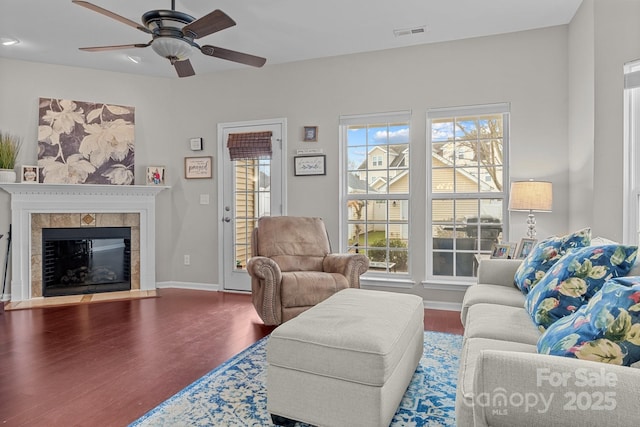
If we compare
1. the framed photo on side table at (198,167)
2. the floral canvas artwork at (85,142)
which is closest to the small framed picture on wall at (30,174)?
the floral canvas artwork at (85,142)

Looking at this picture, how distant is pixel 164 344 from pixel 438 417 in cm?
207

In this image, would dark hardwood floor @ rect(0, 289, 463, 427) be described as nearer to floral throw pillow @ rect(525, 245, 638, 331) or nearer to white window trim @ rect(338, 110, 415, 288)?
white window trim @ rect(338, 110, 415, 288)

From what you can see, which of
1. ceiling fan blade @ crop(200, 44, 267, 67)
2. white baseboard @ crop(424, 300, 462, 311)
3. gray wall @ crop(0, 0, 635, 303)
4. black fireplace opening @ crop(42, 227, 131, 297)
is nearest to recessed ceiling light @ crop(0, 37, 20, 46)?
gray wall @ crop(0, 0, 635, 303)

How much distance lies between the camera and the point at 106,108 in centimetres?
476

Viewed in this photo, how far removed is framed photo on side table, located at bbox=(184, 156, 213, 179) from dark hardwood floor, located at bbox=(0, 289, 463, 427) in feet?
5.13

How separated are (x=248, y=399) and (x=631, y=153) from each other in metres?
3.10

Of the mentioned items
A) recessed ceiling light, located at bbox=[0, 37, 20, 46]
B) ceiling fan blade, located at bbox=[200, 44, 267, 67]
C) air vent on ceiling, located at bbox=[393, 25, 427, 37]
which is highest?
air vent on ceiling, located at bbox=[393, 25, 427, 37]

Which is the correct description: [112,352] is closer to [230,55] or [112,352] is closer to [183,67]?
[183,67]

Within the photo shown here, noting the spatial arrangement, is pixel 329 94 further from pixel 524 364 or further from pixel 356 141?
pixel 524 364

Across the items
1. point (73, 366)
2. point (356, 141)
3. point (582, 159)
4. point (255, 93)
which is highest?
point (255, 93)

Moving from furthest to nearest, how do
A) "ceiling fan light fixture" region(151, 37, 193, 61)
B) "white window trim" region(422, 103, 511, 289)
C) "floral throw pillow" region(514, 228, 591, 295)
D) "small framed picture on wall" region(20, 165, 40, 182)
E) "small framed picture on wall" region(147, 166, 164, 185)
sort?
1. "small framed picture on wall" region(147, 166, 164, 185)
2. "small framed picture on wall" region(20, 165, 40, 182)
3. "white window trim" region(422, 103, 511, 289)
4. "ceiling fan light fixture" region(151, 37, 193, 61)
5. "floral throw pillow" region(514, 228, 591, 295)

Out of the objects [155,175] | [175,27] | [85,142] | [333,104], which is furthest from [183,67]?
[85,142]

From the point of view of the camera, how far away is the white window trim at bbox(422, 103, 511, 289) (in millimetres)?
3826

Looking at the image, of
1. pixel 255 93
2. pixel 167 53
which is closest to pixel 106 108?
pixel 255 93
